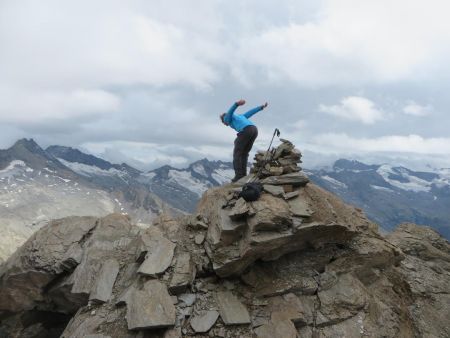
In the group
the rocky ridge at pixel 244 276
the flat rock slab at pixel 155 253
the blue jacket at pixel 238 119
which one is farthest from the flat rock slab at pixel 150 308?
the blue jacket at pixel 238 119

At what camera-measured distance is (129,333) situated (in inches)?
778

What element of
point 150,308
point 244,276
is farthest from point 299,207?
point 150,308

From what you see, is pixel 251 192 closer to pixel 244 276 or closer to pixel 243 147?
pixel 244 276

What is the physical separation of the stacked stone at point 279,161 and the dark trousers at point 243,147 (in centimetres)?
97

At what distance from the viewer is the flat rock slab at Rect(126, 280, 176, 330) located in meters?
19.4

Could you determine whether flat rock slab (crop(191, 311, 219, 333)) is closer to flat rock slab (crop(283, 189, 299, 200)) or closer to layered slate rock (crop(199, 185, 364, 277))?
layered slate rock (crop(199, 185, 364, 277))

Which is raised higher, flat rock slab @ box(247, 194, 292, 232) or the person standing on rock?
the person standing on rock

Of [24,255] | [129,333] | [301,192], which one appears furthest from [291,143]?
[24,255]

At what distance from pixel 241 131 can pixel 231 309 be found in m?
12.5

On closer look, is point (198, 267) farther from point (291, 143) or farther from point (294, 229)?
point (291, 143)

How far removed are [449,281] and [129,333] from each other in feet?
75.4

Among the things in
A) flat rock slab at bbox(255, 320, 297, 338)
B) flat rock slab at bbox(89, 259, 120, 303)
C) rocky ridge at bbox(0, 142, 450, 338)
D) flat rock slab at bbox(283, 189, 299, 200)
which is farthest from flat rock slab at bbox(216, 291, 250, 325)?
flat rock slab at bbox(283, 189, 299, 200)

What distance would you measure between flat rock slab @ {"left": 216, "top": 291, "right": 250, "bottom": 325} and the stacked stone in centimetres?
880

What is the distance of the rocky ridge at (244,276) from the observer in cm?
2072
